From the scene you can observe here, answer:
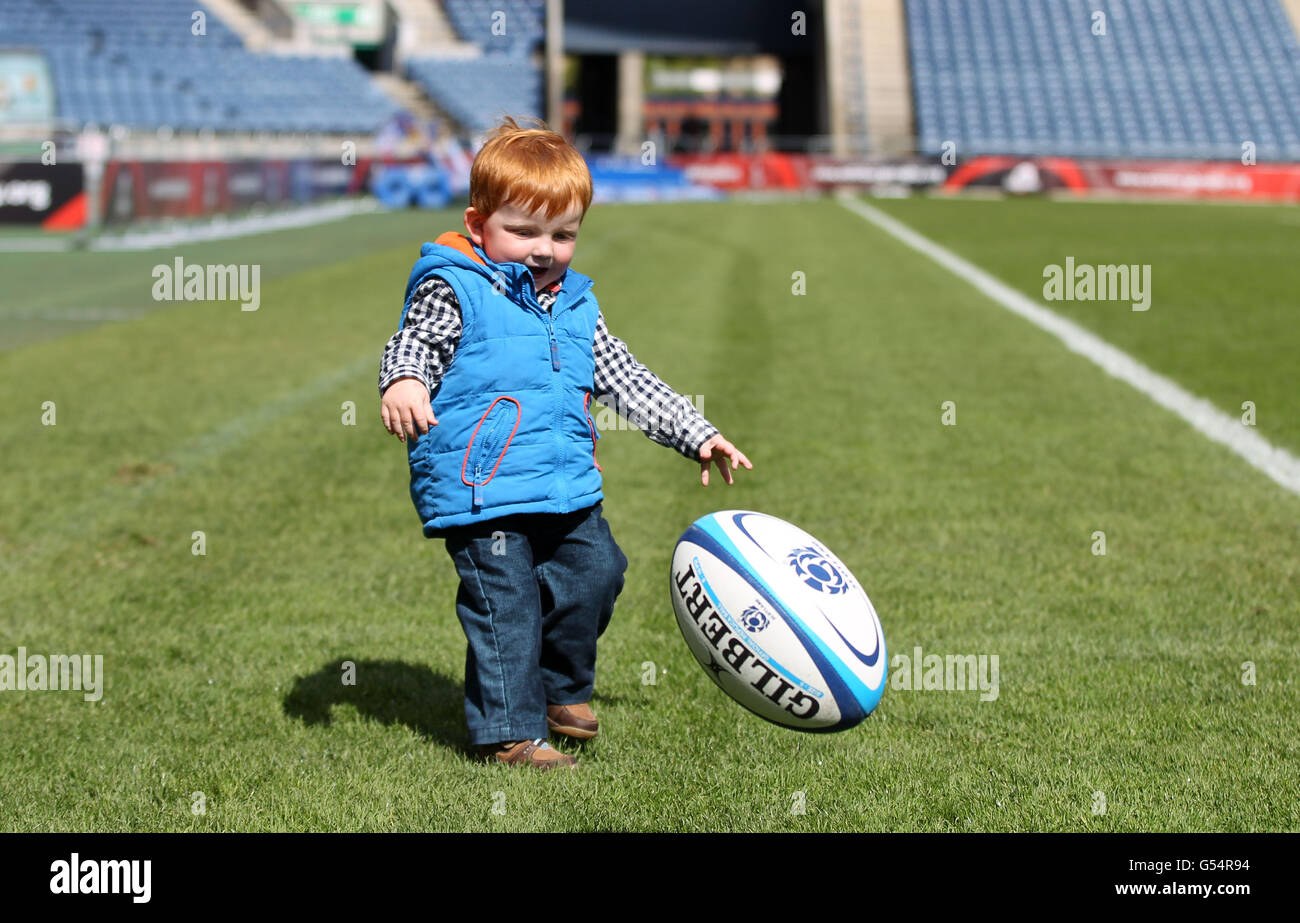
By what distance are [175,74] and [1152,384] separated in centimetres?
3445

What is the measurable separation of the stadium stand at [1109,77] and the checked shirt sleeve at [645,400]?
130 ft

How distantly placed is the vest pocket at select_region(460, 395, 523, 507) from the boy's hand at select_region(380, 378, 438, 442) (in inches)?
7.2

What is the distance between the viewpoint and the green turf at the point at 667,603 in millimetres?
3387

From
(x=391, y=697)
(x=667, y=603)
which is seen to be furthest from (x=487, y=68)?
(x=391, y=697)

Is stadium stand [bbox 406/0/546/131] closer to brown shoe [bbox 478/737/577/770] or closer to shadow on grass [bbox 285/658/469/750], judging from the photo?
shadow on grass [bbox 285/658/469/750]

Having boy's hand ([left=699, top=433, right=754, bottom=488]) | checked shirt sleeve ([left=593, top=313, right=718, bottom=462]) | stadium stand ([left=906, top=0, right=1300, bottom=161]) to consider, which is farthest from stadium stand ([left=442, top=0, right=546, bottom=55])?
boy's hand ([left=699, top=433, right=754, bottom=488])

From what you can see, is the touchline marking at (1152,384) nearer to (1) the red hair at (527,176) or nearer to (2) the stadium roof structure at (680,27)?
(1) the red hair at (527,176)

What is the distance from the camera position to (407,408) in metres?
3.15

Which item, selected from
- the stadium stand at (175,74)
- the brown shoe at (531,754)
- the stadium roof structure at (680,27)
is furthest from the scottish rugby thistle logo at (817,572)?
the stadium roof structure at (680,27)

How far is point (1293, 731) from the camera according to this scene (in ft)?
12.3

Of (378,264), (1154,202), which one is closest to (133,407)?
(378,264)

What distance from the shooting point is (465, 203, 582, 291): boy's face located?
3.33m

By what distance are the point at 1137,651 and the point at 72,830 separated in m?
3.08
